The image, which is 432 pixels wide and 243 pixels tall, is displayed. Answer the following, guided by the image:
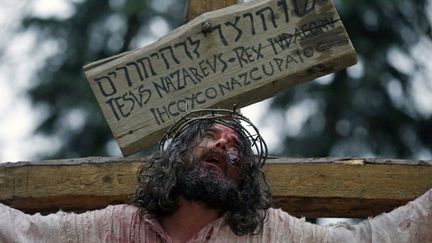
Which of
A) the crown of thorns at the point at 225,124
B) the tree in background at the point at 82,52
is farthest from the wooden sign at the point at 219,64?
the tree in background at the point at 82,52

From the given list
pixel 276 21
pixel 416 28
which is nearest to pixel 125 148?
pixel 276 21

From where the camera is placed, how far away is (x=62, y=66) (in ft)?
30.4

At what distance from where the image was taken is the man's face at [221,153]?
15.6 ft

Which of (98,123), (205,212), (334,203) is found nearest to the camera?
(205,212)

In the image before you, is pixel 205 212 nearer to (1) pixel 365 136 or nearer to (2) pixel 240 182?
(2) pixel 240 182

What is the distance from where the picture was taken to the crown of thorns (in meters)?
4.96

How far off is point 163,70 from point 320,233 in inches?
32.1

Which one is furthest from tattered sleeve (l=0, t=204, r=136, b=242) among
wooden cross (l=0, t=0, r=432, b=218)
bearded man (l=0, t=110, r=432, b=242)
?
Answer: wooden cross (l=0, t=0, r=432, b=218)

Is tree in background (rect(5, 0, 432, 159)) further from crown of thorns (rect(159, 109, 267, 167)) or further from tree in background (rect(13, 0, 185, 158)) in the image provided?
crown of thorns (rect(159, 109, 267, 167))

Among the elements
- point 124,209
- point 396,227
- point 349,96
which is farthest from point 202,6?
A: point 349,96

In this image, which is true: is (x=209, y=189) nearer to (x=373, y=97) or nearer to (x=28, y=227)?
(x=28, y=227)

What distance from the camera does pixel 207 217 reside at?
473 centimetres

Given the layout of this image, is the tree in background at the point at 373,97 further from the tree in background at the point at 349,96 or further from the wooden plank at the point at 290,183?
the wooden plank at the point at 290,183

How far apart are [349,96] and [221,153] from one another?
175 inches
